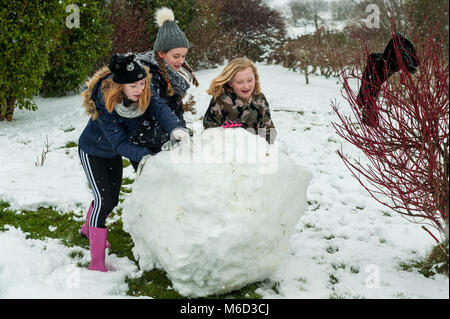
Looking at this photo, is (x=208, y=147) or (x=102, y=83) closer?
(x=208, y=147)

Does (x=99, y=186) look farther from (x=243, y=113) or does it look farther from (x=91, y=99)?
(x=243, y=113)

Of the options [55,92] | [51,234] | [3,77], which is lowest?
[51,234]

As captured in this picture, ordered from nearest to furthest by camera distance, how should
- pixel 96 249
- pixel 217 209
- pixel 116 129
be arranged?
pixel 217 209, pixel 116 129, pixel 96 249

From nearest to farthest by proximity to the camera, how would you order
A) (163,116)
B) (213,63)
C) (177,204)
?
(177,204) → (163,116) → (213,63)

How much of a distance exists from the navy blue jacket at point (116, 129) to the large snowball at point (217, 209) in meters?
0.22

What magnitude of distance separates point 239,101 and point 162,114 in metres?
0.63

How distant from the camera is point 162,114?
103 inches

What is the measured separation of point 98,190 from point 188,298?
1034mm

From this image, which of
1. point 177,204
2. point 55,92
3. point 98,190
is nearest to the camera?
point 177,204

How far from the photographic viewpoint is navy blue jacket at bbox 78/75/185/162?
2525 millimetres

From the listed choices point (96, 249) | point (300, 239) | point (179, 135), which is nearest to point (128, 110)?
point (179, 135)

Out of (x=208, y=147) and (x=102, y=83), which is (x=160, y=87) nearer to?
(x=102, y=83)

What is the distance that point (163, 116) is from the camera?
2602 mm
